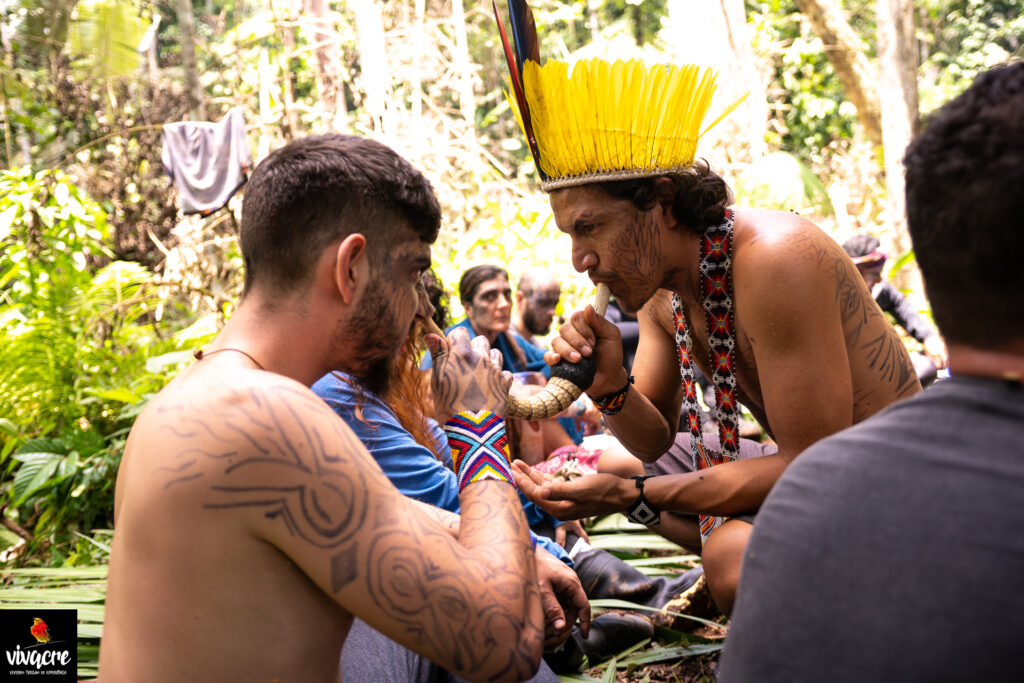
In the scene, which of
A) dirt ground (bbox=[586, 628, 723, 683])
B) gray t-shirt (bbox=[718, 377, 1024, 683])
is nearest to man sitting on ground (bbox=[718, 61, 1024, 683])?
gray t-shirt (bbox=[718, 377, 1024, 683])

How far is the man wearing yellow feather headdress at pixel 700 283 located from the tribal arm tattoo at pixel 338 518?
105 centimetres

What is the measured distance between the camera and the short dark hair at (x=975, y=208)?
3.43 feet

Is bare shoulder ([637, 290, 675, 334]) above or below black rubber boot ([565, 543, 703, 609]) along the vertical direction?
above

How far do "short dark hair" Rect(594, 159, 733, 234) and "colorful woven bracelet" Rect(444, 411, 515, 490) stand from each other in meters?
1.04

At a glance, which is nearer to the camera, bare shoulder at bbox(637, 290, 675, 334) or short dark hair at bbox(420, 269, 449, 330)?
bare shoulder at bbox(637, 290, 675, 334)

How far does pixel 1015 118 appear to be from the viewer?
1039 millimetres

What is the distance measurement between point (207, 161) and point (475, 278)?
5032 mm

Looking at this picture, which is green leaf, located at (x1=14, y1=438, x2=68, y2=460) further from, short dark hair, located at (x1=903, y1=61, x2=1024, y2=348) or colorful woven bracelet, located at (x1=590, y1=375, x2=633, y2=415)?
short dark hair, located at (x1=903, y1=61, x2=1024, y2=348)

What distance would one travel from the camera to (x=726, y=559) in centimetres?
260

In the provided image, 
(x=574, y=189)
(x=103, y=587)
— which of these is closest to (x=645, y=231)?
(x=574, y=189)

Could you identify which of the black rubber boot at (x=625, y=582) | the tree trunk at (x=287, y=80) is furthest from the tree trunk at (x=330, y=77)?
the black rubber boot at (x=625, y=582)

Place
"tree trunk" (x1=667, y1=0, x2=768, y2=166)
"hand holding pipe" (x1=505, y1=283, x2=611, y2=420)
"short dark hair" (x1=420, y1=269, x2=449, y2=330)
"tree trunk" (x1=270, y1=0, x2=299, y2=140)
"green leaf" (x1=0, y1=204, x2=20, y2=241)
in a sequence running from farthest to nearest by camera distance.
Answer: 1. "tree trunk" (x1=270, y1=0, x2=299, y2=140)
2. "tree trunk" (x1=667, y1=0, x2=768, y2=166)
3. "green leaf" (x1=0, y1=204, x2=20, y2=241)
4. "short dark hair" (x1=420, y1=269, x2=449, y2=330)
5. "hand holding pipe" (x1=505, y1=283, x2=611, y2=420)

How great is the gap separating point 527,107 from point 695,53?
5.89 m

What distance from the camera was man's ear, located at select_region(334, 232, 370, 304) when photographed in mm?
1812
